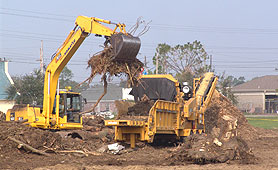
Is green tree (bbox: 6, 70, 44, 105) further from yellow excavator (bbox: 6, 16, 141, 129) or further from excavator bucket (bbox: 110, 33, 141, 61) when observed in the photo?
excavator bucket (bbox: 110, 33, 141, 61)

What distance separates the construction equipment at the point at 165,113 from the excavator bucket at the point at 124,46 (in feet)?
4.64

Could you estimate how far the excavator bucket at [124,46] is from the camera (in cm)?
1531

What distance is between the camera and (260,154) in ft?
52.3

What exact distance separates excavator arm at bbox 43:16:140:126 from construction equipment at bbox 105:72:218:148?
2.04 metres

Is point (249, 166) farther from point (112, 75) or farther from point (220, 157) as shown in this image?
point (112, 75)

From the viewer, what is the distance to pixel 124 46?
15305mm

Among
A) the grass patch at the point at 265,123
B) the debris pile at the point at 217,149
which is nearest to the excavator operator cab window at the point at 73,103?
the debris pile at the point at 217,149

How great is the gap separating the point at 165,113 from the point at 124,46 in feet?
10.6

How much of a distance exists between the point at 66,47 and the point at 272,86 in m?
70.6

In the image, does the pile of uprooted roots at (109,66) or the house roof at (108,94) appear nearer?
the pile of uprooted roots at (109,66)

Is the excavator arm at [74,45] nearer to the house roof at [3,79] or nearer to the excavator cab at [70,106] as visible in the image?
the excavator cab at [70,106]

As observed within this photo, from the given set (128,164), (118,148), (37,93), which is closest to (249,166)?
(128,164)

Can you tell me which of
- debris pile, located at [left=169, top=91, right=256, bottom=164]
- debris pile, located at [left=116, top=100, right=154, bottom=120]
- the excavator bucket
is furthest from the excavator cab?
debris pile, located at [left=169, top=91, right=256, bottom=164]

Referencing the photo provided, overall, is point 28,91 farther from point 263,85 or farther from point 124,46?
point 263,85
